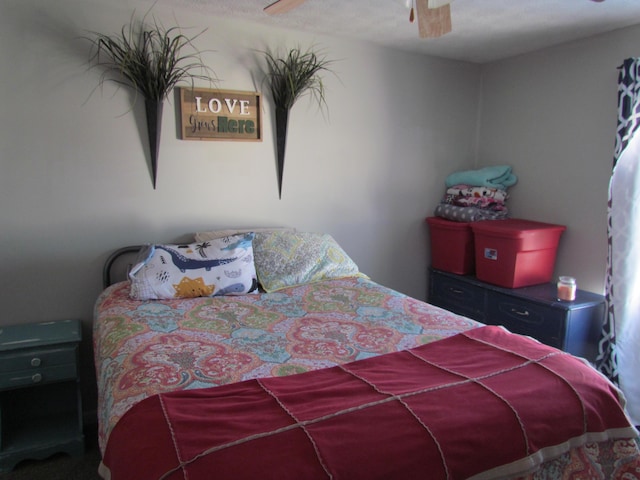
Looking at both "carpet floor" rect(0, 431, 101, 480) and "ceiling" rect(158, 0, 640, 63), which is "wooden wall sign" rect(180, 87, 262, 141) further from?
"carpet floor" rect(0, 431, 101, 480)

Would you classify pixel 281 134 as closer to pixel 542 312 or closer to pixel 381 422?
pixel 542 312

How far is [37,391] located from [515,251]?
9.68 feet

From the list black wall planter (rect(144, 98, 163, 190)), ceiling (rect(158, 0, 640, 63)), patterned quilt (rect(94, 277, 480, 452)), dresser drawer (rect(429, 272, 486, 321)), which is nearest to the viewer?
patterned quilt (rect(94, 277, 480, 452))

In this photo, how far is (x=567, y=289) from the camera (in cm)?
280

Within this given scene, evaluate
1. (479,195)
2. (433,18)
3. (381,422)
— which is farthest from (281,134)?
(381,422)

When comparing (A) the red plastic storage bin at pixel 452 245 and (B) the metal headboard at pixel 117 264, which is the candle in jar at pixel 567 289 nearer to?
(A) the red plastic storage bin at pixel 452 245

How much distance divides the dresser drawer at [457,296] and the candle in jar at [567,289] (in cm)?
50

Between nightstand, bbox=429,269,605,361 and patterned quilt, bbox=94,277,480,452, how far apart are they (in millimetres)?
975

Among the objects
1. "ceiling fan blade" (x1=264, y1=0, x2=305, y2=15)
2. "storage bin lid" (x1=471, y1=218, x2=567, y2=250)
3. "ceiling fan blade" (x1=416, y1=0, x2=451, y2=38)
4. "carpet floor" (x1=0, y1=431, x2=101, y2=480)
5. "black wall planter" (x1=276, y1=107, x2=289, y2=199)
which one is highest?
"ceiling fan blade" (x1=264, y1=0, x2=305, y2=15)

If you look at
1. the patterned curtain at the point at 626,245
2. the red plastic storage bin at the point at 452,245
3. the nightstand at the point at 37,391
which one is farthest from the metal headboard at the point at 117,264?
the patterned curtain at the point at 626,245

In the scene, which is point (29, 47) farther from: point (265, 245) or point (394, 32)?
point (394, 32)

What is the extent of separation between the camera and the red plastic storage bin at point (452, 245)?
132 inches

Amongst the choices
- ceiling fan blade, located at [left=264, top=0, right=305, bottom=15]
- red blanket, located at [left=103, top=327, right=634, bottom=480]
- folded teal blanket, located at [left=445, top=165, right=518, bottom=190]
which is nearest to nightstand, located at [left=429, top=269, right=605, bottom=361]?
folded teal blanket, located at [left=445, top=165, right=518, bottom=190]

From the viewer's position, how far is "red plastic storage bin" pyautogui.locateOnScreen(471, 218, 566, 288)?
3.01 m
